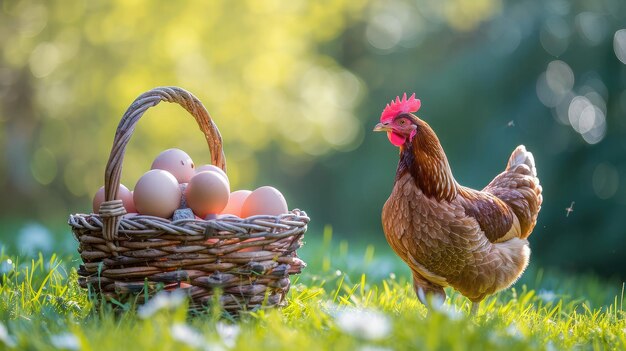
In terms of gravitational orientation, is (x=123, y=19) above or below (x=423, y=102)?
above

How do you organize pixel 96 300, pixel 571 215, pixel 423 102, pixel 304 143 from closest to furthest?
pixel 96 300 → pixel 571 215 → pixel 423 102 → pixel 304 143

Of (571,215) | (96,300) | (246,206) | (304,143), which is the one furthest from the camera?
→ (304,143)

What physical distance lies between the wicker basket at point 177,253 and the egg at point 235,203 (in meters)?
0.36

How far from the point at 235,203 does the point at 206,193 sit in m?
0.36

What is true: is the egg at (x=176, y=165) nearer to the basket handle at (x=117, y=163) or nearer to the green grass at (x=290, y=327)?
the basket handle at (x=117, y=163)

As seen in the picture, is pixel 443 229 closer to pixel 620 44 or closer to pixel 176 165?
pixel 176 165

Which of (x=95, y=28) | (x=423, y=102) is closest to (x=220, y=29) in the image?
(x=95, y=28)

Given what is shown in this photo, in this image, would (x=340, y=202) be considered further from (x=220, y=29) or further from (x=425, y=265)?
(x=425, y=265)

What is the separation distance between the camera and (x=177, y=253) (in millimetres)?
2346

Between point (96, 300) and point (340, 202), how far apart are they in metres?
6.59

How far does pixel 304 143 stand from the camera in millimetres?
11883

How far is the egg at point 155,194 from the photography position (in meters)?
2.50

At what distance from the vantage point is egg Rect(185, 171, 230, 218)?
252 cm

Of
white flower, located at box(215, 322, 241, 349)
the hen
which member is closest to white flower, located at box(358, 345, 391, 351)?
white flower, located at box(215, 322, 241, 349)
